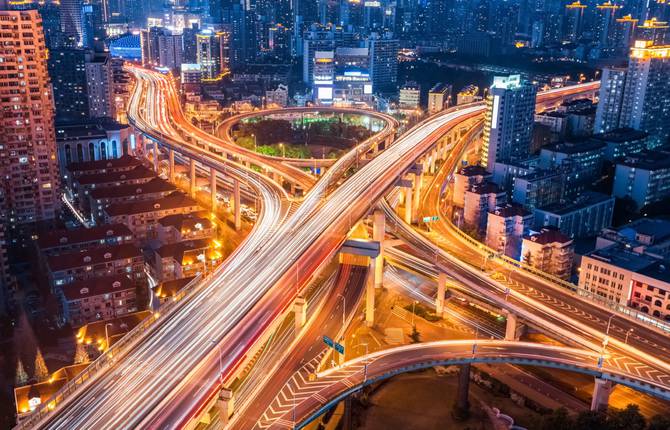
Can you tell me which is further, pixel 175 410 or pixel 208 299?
pixel 208 299

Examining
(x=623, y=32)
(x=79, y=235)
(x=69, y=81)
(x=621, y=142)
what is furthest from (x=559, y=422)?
(x=623, y=32)

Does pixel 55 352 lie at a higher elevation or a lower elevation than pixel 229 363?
lower

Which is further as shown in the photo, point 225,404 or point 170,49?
point 170,49

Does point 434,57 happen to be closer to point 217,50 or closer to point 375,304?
point 217,50

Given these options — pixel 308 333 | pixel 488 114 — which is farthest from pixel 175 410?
pixel 488 114

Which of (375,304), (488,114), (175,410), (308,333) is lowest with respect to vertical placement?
(375,304)

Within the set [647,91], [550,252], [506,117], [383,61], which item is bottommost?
[550,252]

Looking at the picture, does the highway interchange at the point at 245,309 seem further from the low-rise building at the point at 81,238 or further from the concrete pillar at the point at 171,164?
the low-rise building at the point at 81,238

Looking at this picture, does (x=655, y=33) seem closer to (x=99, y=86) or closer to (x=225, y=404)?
(x=99, y=86)
